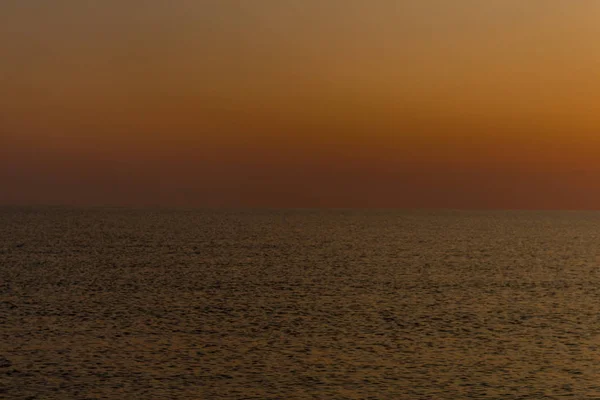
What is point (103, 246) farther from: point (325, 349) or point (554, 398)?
point (554, 398)

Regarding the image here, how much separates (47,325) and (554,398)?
91.9 feet

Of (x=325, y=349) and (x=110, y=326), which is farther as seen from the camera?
(x=110, y=326)

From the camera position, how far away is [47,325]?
41.9 metres

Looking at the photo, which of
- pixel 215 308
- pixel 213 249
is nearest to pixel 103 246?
pixel 213 249

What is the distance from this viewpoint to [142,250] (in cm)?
10956

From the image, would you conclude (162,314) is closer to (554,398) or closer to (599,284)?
(554,398)

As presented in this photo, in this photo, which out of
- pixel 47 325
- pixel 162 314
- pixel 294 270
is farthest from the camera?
pixel 294 270

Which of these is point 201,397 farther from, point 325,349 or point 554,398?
point 554,398

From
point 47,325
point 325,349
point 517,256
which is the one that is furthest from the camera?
point 517,256

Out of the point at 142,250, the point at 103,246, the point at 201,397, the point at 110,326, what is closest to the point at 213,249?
the point at 142,250

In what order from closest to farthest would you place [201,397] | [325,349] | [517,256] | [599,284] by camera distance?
[201,397], [325,349], [599,284], [517,256]

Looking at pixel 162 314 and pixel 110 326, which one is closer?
pixel 110 326

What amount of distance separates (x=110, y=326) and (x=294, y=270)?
38.5 metres

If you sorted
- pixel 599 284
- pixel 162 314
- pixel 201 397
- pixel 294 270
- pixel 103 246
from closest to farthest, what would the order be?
pixel 201 397 → pixel 162 314 → pixel 599 284 → pixel 294 270 → pixel 103 246
